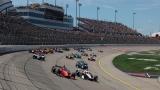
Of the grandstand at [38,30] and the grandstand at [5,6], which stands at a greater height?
the grandstand at [5,6]

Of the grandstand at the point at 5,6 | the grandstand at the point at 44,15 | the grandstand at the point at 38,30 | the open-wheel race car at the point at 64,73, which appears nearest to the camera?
the open-wheel race car at the point at 64,73

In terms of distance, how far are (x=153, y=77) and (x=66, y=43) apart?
7679 centimetres

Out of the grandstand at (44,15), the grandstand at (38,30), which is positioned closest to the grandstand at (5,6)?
the grandstand at (38,30)

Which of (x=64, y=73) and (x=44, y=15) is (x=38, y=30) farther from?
(x=64, y=73)

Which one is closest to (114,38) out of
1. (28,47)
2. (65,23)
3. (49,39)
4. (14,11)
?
(65,23)

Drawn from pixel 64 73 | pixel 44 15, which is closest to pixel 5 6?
pixel 44 15

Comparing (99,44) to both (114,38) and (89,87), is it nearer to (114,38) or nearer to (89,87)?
(114,38)

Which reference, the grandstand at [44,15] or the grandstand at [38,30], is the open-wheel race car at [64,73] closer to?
the grandstand at [38,30]

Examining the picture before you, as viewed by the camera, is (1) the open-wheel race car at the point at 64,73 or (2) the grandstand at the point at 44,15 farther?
(2) the grandstand at the point at 44,15

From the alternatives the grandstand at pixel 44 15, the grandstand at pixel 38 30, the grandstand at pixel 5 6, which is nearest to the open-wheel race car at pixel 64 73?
the grandstand at pixel 38 30

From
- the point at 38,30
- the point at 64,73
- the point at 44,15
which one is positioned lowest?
the point at 64,73

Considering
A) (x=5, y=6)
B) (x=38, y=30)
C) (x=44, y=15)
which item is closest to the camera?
(x=38, y=30)

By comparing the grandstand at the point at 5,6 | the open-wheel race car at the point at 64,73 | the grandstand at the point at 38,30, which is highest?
the grandstand at the point at 5,6

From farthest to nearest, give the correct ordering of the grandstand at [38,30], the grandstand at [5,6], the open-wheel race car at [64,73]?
the grandstand at [5,6] < the grandstand at [38,30] < the open-wheel race car at [64,73]
